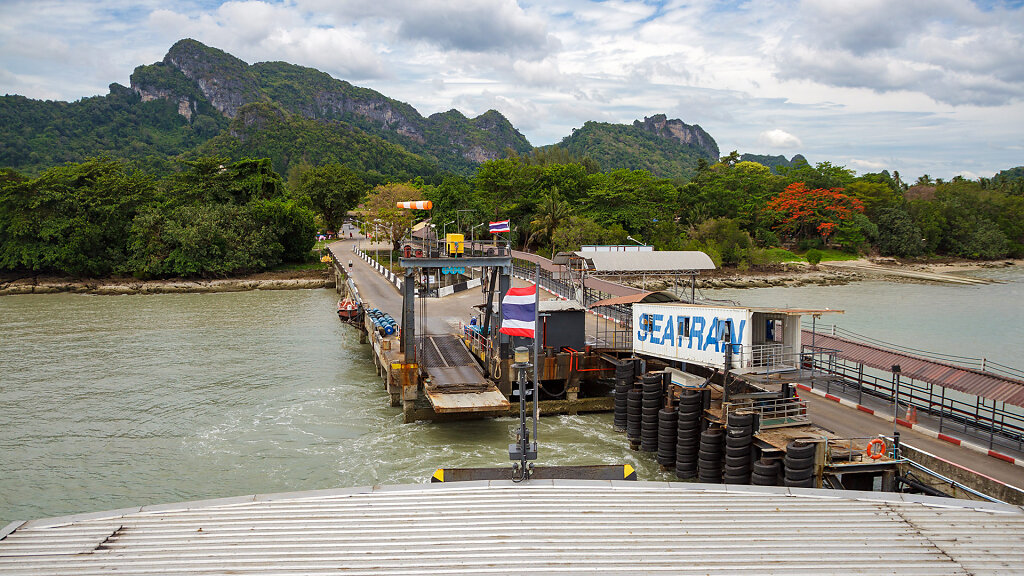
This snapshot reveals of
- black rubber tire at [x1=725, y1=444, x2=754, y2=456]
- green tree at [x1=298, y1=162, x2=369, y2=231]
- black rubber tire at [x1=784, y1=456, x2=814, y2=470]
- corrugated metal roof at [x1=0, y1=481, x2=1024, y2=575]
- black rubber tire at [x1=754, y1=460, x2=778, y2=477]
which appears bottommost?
black rubber tire at [x1=754, y1=460, x2=778, y2=477]

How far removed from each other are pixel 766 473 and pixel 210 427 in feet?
61.5

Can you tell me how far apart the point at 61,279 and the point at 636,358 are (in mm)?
67131

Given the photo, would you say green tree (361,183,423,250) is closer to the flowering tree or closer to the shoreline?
the shoreline

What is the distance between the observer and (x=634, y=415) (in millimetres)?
20547

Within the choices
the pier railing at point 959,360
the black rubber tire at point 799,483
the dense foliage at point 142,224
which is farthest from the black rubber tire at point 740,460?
the dense foliage at point 142,224

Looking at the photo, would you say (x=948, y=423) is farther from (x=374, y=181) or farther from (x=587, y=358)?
(x=374, y=181)

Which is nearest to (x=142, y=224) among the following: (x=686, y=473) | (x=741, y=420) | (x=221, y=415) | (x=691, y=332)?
(x=221, y=415)

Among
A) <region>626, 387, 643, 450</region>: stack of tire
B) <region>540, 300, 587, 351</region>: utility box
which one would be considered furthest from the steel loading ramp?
<region>626, 387, 643, 450</region>: stack of tire

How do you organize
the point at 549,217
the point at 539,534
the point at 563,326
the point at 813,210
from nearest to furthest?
the point at 539,534, the point at 563,326, the point at 549,217, the point at 813,210

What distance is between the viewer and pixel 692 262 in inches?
1094

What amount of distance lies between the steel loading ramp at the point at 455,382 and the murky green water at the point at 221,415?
61.8 inches

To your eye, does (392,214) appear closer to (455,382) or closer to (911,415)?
(455,382)

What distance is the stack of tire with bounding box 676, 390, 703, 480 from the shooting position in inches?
703

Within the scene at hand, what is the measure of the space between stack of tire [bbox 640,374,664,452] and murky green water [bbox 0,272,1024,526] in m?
0.61
